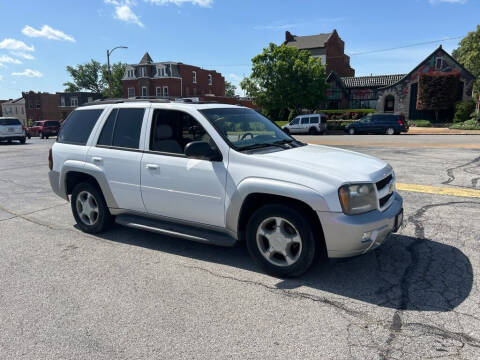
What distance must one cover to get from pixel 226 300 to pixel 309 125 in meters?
29.5

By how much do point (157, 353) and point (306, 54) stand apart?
41191 millimetres

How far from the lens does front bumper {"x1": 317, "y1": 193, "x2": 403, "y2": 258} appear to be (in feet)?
11.4

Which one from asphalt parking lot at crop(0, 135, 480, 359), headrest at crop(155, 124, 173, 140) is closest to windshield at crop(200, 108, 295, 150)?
headrest at crop(155, 124, 173, 140)

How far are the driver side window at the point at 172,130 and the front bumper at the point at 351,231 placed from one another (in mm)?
1910

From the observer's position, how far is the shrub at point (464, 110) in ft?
115

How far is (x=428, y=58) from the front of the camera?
38688mm

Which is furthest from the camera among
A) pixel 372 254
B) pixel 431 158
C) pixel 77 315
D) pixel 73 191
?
pixel 431 158

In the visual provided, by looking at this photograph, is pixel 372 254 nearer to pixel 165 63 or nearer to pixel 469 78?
pixel 469 78

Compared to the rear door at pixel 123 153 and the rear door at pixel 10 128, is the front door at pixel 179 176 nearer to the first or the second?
the rear door at pixel 123 153

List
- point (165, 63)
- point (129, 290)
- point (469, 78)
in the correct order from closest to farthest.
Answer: point (129, 290) → point (469, 78) → point (165, 63)

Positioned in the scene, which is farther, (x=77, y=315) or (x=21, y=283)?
(x=21, y=283)

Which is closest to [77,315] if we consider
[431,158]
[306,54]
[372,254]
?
[372,254]

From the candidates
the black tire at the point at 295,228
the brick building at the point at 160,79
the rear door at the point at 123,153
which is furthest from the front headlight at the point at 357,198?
the brick building at the point at 160,79

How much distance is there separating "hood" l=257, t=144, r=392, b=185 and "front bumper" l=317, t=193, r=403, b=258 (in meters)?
0.34
